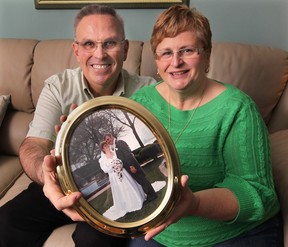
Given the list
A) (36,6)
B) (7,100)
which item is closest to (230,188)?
(7,100)

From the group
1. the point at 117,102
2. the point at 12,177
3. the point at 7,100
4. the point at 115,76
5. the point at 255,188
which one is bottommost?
the point at 12,177

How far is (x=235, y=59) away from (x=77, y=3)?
3.04 feet

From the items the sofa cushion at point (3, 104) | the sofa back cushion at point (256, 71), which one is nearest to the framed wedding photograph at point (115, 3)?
the sofa back cushion at point (256, 71)

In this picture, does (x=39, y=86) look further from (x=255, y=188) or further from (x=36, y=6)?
(x=255, y=188)

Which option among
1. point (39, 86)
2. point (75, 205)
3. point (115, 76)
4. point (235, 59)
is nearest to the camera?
point (75, 205)

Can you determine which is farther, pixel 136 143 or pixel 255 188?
pixel 255 188

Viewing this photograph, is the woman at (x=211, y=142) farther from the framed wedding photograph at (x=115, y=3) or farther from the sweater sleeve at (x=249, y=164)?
the framed wedding photograph at (x=115, y=3)

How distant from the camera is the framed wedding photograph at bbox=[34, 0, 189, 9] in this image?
6.08 feet

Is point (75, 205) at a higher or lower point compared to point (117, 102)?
lower

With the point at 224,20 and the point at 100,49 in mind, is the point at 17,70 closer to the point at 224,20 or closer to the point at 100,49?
the point at 100,49

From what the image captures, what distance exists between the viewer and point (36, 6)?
6.63 feet

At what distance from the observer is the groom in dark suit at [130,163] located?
0.75m

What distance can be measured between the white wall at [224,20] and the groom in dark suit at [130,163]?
4.23 feet

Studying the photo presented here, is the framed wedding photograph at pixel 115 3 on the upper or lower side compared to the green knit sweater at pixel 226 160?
upper
